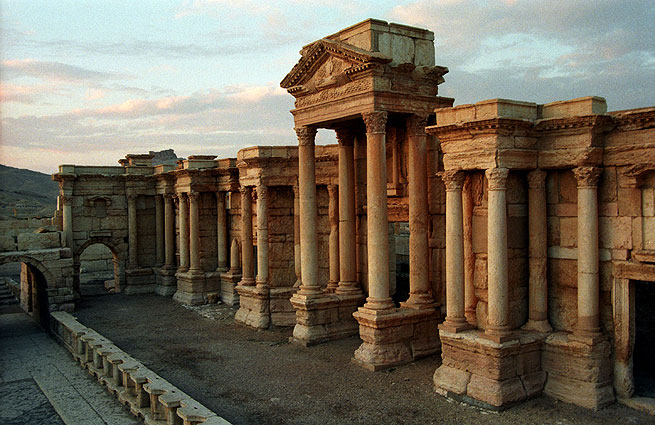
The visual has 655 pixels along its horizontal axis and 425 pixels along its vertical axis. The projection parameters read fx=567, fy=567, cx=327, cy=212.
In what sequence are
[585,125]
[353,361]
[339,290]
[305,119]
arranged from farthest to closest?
[339,290] < [305,119] < [353,361] < [585,125]

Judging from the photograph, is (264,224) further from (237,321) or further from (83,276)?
(83,276)

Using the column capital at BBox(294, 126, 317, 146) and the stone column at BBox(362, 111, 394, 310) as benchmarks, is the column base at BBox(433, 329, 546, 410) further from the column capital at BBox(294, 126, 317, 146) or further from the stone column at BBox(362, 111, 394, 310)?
the column capital at BBox(294, 126, 317, 146)

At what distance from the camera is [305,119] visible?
1603 centimetres

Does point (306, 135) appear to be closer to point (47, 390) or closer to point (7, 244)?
point (47, 390)

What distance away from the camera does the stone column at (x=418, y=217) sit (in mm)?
14633

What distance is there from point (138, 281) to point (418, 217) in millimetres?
17830

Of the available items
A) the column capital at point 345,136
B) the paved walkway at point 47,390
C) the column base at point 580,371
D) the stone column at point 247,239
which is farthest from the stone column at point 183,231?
the column base at point 580,371

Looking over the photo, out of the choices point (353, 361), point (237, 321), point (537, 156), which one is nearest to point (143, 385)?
point (353, 361)

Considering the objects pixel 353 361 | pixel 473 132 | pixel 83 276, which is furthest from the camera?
pixel 83 276

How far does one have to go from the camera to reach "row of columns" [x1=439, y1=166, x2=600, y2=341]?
10.9 metres

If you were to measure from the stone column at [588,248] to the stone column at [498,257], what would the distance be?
1395 millimetres

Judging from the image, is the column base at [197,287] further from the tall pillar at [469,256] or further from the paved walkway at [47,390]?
the tall pillar at [469,256]

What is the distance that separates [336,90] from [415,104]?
6.86 ft

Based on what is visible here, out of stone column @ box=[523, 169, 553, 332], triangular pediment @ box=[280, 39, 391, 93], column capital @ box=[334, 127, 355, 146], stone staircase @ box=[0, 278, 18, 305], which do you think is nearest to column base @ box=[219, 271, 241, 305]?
column capital @ box=[334, 127, 355, 146]
